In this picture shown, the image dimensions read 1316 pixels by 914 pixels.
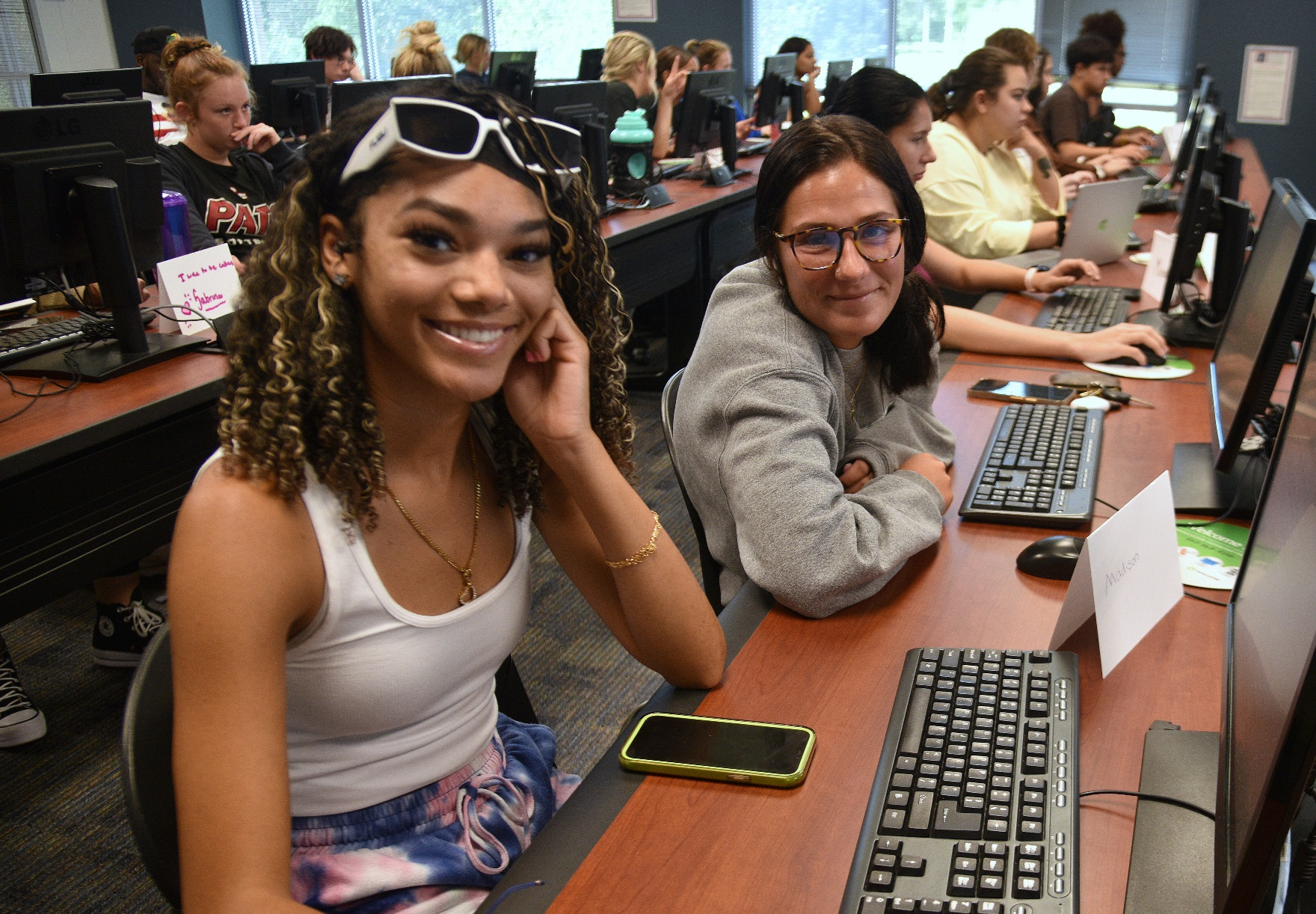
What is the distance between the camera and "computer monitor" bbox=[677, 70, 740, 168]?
4570 millimetres

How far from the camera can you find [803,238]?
138 centimetres

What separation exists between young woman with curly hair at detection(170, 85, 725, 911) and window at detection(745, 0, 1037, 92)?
7.83 metres

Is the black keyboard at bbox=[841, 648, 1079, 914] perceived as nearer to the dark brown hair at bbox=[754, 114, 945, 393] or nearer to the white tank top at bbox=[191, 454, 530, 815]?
the white tank top at bbox=[191, 454, 530, 815]

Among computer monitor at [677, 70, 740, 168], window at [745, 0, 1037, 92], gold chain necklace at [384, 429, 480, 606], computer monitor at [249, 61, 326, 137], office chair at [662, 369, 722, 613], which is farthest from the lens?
window at [745, 0, 1037, 92]

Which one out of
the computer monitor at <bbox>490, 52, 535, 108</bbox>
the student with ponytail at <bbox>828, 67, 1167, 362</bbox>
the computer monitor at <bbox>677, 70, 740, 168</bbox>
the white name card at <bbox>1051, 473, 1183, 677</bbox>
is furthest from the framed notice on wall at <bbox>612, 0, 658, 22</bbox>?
the white name card at <bbox>1051, 473, 1183, 677</bbox>

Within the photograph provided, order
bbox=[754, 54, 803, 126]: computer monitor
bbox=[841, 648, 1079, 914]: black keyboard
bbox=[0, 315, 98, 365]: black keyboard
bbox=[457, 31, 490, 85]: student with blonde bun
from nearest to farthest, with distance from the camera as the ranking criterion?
bbox=[841, 648, 1079, 914]: black keyboard < bbox=[0, 315, 98, 365]: black keyboard < bbox=[754, 54, 803, 126]: computer monitor < bbox=[457, 31, 490, 85]: student with blonde bun

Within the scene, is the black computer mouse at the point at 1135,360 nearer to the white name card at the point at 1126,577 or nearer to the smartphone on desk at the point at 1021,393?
the smartphone on desk at the point at 1021,393

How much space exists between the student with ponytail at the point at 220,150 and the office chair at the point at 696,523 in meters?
2.10

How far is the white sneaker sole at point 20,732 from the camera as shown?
211cm

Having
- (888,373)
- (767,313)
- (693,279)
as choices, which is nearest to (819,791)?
(767,313)

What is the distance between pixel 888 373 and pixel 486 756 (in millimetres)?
832

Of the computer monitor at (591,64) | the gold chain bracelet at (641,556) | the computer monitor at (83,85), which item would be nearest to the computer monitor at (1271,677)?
the gold chain bracelet at (641,556)

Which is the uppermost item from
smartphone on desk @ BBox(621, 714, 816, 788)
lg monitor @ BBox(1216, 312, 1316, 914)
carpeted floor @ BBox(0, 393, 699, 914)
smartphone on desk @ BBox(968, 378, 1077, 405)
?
lg monitor @ BBox(1216, 312, 1316, 914)

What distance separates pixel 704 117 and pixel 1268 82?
428 cm
